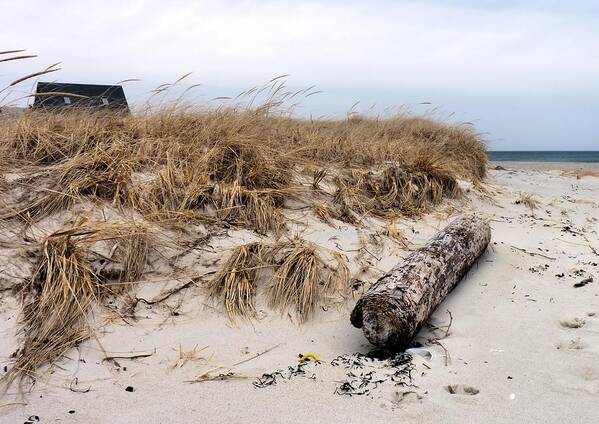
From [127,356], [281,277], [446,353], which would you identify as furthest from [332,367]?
[127,356]

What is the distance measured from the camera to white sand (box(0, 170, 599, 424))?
1.97 meters

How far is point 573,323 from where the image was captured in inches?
108

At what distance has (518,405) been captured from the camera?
6.47ft

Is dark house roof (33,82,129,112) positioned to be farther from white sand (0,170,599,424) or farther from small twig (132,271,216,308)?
white sand (0,170,599,424)

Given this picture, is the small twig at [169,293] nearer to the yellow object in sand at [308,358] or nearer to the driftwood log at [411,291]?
the yellow object in sand at [308,358]

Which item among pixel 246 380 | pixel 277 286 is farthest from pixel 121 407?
pixel 277 286

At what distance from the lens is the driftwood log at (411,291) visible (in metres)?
2.48

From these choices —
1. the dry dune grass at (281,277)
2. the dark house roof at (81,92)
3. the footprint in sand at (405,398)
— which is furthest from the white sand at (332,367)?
the dark house roof at (81,92)

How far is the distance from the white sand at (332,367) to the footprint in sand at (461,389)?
0.02 meters

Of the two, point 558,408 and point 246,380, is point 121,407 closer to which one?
point 246,380

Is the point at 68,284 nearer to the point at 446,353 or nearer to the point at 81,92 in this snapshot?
the point at 446,353

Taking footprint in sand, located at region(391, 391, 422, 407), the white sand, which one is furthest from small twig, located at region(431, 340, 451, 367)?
footprint in sand, located at region(391, 391, 422, 407)

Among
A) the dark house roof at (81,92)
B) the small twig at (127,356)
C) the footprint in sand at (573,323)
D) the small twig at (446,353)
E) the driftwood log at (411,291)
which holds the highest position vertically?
the dark house roof at (81,92)

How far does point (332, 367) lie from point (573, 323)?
Result: 56.8 inches
